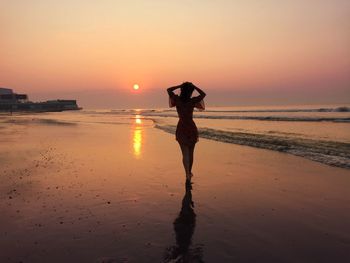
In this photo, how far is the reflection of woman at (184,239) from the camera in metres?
4.12

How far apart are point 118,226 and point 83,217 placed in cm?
77

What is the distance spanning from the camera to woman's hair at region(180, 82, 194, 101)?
8016 mm

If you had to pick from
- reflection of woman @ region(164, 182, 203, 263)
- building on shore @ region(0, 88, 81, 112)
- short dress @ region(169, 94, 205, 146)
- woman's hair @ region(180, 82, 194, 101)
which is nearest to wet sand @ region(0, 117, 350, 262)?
reflection of woman @ region(164, 182, 203, 263)

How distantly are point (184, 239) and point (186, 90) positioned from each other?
13.7 feet

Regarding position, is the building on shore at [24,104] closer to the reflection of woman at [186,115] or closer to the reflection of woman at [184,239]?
the reflection of woman at [186,115]

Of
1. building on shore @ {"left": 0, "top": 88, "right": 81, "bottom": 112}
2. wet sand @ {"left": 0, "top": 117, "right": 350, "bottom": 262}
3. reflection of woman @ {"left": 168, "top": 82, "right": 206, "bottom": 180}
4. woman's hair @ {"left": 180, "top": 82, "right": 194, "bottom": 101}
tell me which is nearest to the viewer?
wet sand @ {"left": 0, "top": 117, "right": 350, "bottom": 262}

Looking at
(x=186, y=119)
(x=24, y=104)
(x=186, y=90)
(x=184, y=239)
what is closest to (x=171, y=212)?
(x=184, y=239)

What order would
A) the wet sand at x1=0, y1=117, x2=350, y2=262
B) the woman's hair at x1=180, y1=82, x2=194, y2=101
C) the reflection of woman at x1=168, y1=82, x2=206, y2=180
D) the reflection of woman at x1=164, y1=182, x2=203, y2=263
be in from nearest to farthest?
the reflection of woman at x1=164, y1=182, x2=203, y2=263
the wet sand at x1=0, y1=117, x2=350, y2=262
the woman's hair at x1=180, y1=82, x2=194, y2=101
the reflection of woman at x1=168, y1=82, x2=206, y2=180

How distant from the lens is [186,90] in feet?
26.6

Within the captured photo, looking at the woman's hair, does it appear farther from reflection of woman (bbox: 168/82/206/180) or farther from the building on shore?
the building on shore

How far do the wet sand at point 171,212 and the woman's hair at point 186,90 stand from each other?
6.90 ft

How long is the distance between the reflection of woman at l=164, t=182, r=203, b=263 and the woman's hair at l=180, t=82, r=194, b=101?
2697 millimetres

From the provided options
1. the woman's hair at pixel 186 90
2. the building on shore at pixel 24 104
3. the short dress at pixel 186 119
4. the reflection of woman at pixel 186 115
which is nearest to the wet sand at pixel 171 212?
the reflection of woman at pixel 186 115

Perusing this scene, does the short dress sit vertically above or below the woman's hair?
below
